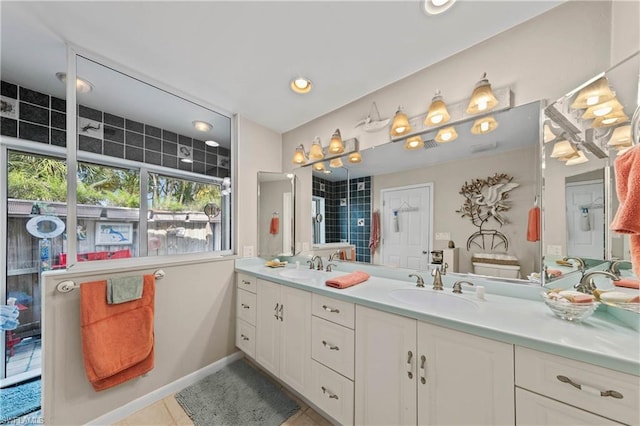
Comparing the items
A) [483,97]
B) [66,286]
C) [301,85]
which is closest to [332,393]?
[66,286]

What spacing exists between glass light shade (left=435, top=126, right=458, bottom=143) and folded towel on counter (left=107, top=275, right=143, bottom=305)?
2.24 metres

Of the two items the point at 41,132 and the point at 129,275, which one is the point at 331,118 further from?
the point at 41,132

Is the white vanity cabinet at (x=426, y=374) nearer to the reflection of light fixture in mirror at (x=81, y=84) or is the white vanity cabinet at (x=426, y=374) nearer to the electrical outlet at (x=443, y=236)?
the electrical outlet at (x=443, y=236)

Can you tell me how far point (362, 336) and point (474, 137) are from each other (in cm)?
137

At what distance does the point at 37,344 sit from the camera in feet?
6.68

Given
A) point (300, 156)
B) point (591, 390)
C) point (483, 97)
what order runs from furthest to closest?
1. point (300, 156)
2. point (483, 97)
3. point (591, 390)

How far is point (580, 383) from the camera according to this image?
0.76 meters

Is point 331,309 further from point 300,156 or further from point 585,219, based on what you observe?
point 300,156

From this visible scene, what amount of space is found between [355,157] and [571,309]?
156 cm

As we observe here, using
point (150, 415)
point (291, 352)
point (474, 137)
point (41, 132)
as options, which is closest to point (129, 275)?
point (150, 415)

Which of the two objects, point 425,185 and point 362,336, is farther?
point 425,185

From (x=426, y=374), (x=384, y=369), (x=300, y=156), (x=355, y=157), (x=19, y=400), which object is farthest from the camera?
(x=300, y=156)

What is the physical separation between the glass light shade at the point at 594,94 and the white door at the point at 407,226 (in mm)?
776

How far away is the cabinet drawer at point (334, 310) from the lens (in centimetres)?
132
